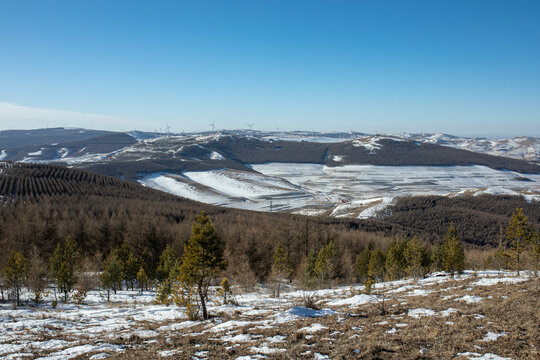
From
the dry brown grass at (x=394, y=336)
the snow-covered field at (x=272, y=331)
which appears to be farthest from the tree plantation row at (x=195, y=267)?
the dry brown grass at (x=394, y=336)

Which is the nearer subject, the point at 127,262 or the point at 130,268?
the point at 127,262

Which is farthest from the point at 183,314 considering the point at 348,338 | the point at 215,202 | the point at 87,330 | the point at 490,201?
the point at 490,201

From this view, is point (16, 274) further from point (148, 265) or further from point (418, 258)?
point (418, 258)

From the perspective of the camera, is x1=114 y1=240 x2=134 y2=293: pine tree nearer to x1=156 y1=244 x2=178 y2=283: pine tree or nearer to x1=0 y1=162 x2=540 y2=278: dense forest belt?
x1=156 y1=244 x2=178 y2=283: pine tree

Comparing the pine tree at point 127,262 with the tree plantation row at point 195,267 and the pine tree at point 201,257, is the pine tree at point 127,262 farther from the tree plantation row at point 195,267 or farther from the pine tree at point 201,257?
the pine tree at point 201,257

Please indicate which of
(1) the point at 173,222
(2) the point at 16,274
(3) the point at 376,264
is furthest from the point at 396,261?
(1) the point at 173,222

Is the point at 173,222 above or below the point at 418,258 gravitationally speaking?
below
